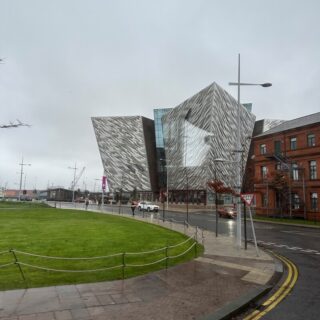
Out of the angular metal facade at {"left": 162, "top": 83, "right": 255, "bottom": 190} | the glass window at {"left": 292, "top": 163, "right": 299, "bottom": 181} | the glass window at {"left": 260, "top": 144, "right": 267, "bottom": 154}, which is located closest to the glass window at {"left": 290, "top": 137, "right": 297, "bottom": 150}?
the glass window at {"left": 292, "top": 163, "right": 299, "bottom": 181}

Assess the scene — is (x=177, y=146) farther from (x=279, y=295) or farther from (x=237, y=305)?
(x=237, y=305)

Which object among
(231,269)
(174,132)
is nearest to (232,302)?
(231,269)

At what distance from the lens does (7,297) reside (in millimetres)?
9031

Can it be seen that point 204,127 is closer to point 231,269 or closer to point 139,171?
point 139,171

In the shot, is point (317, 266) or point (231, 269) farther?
point (317, 266)

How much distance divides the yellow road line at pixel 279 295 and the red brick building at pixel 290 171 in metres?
37.5

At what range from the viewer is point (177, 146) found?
362ft

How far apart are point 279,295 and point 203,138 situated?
291ft

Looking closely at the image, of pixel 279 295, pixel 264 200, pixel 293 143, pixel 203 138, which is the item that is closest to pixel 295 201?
pixel 264 200

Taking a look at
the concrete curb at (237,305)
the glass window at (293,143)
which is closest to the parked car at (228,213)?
the glass window at (293,143)

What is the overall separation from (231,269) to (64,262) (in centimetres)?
588

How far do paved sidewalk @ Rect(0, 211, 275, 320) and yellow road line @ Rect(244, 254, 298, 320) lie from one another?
0.60m

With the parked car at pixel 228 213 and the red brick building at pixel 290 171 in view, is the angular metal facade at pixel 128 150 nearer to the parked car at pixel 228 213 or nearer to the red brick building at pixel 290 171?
the red brick building at pixel 290 171

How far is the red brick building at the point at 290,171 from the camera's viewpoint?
5025 centimetres
